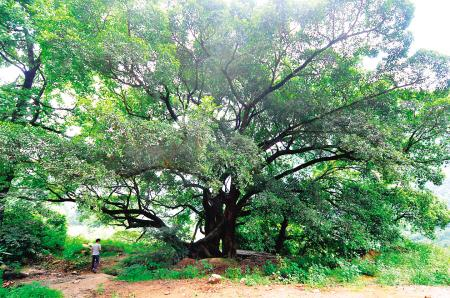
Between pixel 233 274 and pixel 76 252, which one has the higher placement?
pixel 76 252

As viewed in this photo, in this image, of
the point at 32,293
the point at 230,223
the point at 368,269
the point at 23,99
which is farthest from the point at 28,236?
the point at 368,269

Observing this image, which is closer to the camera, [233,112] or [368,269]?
[368,269]

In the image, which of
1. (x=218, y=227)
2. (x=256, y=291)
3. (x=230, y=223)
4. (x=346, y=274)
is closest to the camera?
(x=256, y=291)

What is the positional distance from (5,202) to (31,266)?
203 inches

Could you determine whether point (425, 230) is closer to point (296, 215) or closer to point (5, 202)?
point (296, 215)

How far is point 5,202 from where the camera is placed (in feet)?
22.5

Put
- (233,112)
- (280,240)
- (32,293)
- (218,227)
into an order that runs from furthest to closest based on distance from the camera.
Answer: (280,240) → (233,112) → (218,227) → (32,293)

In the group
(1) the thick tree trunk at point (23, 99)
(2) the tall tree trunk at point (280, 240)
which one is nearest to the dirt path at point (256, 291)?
(2) the tall tree trunk at point (280, 240)

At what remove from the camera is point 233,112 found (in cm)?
1174

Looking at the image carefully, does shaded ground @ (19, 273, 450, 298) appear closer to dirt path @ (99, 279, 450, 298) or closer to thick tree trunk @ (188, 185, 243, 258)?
dirt path @ (99, 279, 450, 298)

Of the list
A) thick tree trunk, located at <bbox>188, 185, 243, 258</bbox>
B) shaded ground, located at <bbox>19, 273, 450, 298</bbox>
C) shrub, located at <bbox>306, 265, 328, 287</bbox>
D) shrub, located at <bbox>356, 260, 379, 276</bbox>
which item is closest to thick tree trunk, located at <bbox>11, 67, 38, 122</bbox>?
shaded ground, located at <bbox>19, 273, 450, 298</bbox>

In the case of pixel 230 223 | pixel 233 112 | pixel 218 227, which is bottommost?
pixel 218 227

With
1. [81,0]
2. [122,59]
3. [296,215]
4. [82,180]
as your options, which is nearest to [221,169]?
[296,215]

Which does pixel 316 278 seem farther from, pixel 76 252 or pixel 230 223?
pixel 76 252
